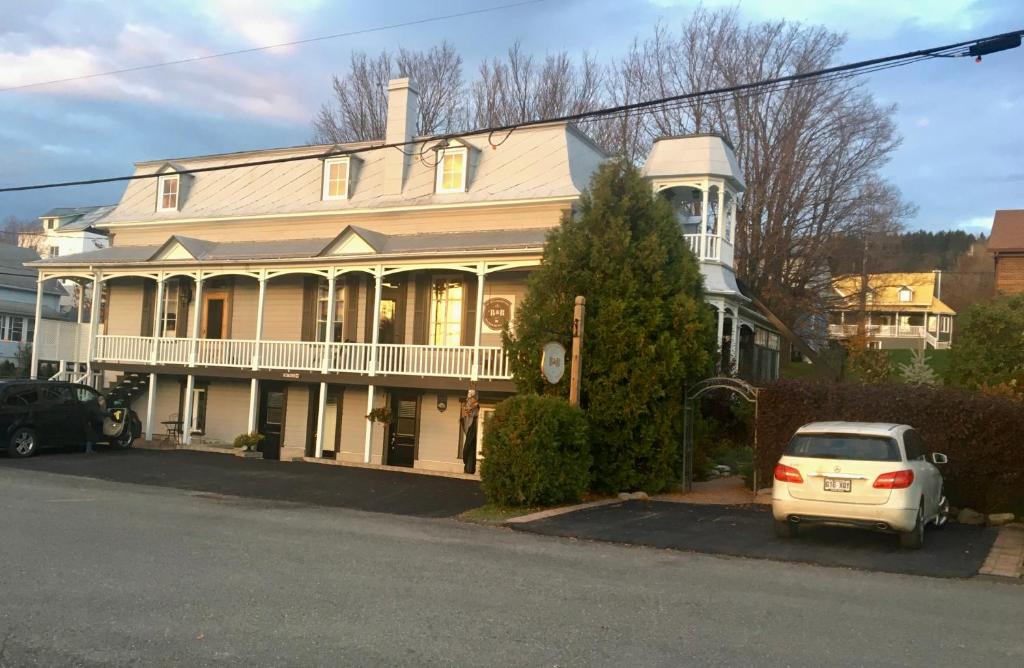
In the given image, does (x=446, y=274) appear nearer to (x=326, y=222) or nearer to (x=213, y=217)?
(x=326, y=222)

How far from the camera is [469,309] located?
77.6 ft

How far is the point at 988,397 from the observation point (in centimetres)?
1420

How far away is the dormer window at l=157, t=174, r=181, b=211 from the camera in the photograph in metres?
28.9

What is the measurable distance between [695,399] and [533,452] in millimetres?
4277

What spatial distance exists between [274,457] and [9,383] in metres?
7.61

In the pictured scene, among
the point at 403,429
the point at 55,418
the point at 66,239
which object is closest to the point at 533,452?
the point at 403,429

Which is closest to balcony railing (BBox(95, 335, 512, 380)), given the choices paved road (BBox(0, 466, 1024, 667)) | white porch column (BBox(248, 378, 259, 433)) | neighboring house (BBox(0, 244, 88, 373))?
white porch column (BBox(248, 378, 259, 433))

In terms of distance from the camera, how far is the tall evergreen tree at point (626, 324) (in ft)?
53.2

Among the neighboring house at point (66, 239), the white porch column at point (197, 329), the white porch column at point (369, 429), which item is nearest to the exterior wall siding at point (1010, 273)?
the white porch column at point (369, 429)

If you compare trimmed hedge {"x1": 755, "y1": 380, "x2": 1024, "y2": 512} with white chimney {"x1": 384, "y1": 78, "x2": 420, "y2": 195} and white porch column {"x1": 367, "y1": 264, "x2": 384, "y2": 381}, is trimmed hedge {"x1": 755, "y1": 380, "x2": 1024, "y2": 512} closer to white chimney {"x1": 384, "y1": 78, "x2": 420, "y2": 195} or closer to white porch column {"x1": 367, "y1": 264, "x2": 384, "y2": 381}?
white porch column {"x1": 367, "y1": 264, "x2": 384, "y2": 381}

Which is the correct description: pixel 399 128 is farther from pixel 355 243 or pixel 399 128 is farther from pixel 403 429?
pixel 403 429

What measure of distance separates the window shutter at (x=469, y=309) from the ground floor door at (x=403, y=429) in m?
2.30

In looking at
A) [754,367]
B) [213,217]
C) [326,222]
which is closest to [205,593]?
[326,222]

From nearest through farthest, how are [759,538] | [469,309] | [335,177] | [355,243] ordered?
[759,538], [355,243], [469,309], [335,177]
